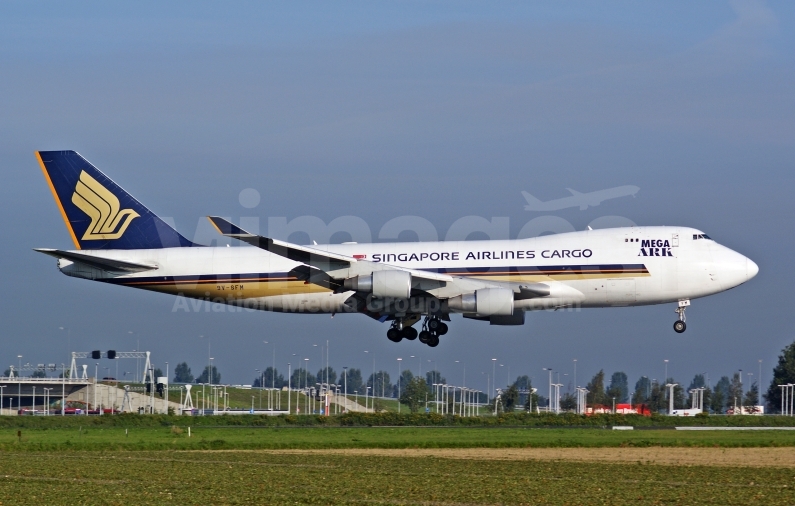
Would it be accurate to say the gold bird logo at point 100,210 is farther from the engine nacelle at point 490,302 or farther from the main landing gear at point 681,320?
the main landing gear at point 681,320

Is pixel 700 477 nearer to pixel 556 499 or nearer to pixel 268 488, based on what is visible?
pixel 556 499

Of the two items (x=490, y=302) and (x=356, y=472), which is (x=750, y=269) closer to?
(x=490, y=302)

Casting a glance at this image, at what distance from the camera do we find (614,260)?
44.8m

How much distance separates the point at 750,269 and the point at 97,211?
3209 cm

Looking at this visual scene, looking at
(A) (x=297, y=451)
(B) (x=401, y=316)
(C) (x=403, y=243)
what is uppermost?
(C) (x=403, y=243)

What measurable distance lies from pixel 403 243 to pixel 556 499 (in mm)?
24635

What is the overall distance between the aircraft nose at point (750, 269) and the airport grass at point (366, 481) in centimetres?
1428

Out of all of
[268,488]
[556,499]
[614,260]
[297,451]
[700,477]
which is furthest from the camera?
[614,260]

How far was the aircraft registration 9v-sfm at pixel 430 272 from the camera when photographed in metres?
44.7

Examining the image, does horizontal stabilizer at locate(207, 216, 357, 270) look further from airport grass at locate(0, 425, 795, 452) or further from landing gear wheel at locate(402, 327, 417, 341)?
airport grass at locate(0, 425, 795, 452)

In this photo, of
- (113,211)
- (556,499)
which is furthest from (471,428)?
(556,499)

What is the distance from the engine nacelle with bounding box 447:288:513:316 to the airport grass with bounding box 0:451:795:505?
8.89m

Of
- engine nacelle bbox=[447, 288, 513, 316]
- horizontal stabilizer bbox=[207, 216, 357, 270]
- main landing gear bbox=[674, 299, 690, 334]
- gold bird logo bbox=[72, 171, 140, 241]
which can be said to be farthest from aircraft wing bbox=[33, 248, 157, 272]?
main landing gear bbox=[674, 299, 690, 334]

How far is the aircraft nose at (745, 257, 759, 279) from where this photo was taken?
4544 cm
